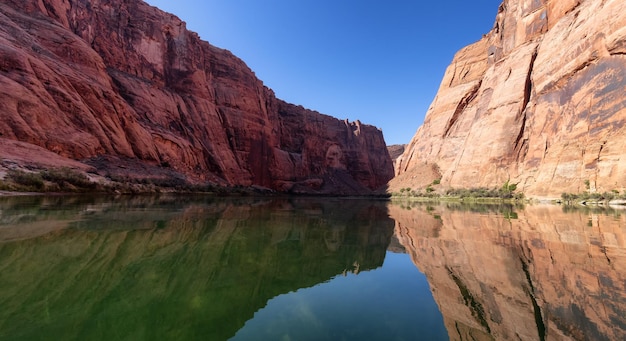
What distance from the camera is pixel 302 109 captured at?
87000 millimetres

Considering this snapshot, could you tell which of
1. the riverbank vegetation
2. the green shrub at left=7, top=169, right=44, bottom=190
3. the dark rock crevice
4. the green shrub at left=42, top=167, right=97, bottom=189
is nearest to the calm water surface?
the green shrub at left=7, top=169, right=44, bottom=190

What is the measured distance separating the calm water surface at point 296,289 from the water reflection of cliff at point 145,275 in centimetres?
2

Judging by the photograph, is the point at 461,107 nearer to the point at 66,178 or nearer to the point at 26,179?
the point at 66,178

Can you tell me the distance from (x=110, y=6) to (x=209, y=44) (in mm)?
18408

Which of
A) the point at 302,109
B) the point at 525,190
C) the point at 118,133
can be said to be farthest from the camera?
the point at 302,109

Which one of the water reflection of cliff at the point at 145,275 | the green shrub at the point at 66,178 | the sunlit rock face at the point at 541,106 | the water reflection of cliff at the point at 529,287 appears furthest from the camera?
the sunlit rock face at the point at 541,106

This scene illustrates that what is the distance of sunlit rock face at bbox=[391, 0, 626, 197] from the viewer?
2495 centimetres

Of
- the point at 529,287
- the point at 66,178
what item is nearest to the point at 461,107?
the point at 66,178

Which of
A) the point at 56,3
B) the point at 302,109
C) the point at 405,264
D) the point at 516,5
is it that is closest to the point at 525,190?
the point at 516,5

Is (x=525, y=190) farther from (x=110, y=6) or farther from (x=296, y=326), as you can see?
(x=110, y=6)

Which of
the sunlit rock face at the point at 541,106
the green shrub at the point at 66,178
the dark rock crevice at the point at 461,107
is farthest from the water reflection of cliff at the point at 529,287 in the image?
the dark rock crevice at the point at 461,107

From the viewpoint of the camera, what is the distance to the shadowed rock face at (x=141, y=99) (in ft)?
83.7

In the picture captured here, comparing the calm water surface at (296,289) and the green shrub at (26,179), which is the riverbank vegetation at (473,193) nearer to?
the calm water surface at (296,289)

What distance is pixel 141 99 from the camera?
4119 cm
